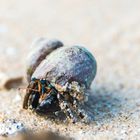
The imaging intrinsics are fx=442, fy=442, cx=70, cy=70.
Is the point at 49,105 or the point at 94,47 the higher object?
the point at 94,47

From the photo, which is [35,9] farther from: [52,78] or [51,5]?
[52,78]

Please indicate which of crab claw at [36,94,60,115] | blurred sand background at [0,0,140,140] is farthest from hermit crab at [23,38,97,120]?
blurred sand background at [0,0,140,140]

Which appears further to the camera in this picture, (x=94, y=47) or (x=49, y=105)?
(x=94, y=47)

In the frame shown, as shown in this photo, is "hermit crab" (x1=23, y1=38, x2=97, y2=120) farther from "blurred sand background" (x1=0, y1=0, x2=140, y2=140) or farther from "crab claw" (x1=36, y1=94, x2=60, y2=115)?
"blurred sand background" (x1=0, y1=0, x2=140, y2=140)

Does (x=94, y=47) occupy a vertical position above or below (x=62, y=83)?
above

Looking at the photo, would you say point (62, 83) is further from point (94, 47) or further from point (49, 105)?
point (94, 47)

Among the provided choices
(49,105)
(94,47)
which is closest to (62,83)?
(49,105)

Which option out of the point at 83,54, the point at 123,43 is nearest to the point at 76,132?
the point at 83,54
